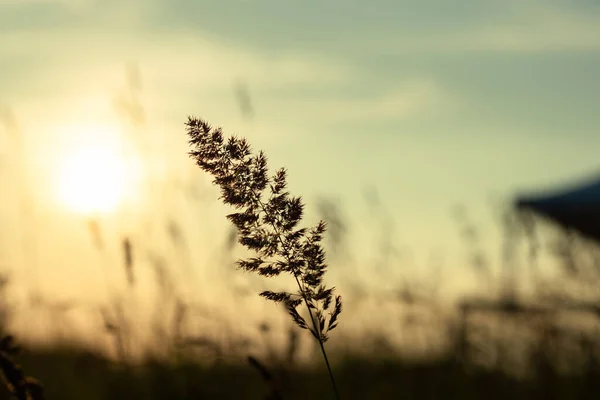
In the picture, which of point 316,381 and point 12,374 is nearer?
point 12,374

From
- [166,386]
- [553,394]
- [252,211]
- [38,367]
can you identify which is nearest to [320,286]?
[252,211]

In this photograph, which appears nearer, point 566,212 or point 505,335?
point 566,212

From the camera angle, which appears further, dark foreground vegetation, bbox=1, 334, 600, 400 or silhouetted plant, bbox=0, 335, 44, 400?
dark foreground vegetation, bbox=1, 334, 600, 400

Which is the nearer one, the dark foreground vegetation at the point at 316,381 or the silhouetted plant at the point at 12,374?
the silhouetted plant at the point at 12,374

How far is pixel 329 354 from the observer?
5879 millimetres

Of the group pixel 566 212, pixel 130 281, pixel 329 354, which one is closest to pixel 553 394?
pixel 329 354

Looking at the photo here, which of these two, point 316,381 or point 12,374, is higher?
point 316,381

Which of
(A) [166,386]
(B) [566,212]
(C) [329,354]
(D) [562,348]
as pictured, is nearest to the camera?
(B) [566,212]

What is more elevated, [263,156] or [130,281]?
[130,281]

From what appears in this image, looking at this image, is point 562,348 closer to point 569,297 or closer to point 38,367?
point 569,297

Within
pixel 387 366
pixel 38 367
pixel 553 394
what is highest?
pixel 38 367

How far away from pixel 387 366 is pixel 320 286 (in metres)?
4.03

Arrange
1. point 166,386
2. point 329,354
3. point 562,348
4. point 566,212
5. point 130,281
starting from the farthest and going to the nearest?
point 329,354 < point 562,348 < point 166,386 < point 130,281 < point 566,212

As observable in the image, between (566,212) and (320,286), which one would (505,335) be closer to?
(566,212)
